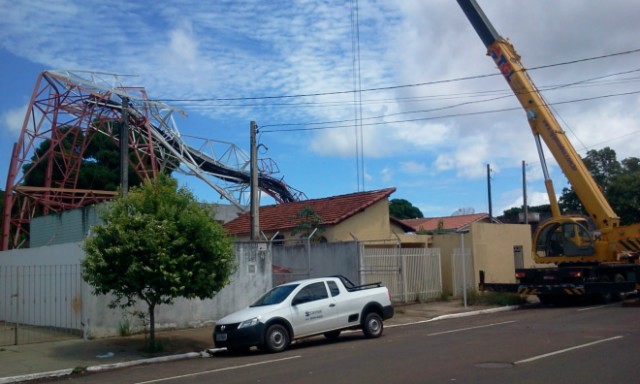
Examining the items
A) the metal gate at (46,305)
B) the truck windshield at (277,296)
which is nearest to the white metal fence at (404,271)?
the truck windshield at (277,296)

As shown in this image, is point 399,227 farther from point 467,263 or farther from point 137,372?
point 137,372

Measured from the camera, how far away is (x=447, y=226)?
48.1 metres

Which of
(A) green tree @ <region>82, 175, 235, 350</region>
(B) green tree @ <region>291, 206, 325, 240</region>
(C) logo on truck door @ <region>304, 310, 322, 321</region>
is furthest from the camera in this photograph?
(B) green tree @ <region>291, 206, 325, 240</region>

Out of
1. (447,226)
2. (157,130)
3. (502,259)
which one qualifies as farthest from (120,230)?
(447,226)

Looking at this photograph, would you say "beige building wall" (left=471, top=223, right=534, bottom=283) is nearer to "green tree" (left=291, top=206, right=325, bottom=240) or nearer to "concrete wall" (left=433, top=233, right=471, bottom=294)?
"concrete wall" (left=433, top=233, right=471, bottom=294)

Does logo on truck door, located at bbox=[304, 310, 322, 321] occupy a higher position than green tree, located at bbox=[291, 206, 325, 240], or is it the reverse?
green tree, located at bbox=[291, 206, 325, 240]

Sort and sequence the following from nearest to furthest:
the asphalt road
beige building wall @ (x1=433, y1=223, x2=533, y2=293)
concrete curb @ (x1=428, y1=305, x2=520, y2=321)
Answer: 1. the asphalt road
2. concrete curb @ (x1=428, y1=305, x2=520, y2=321)
3. beige building wall @ (x1=433, y1=223, x2=533, y2=293)

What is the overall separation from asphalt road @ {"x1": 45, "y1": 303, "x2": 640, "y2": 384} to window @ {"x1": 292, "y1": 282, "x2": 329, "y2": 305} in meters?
1.10

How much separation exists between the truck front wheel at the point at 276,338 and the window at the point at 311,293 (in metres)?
0.79

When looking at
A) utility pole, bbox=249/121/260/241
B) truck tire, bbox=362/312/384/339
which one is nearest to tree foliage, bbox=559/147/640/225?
utility pole, bbox=249/121/260/241

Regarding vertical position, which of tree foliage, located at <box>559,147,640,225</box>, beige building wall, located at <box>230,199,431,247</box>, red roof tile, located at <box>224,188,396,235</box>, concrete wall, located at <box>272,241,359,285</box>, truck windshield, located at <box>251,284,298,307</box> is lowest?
truck windshield, located at <box>251,284,298,307</box>

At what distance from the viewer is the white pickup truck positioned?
14.3m

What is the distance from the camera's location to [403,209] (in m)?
81.1

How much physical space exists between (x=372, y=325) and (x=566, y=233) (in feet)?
36.0
